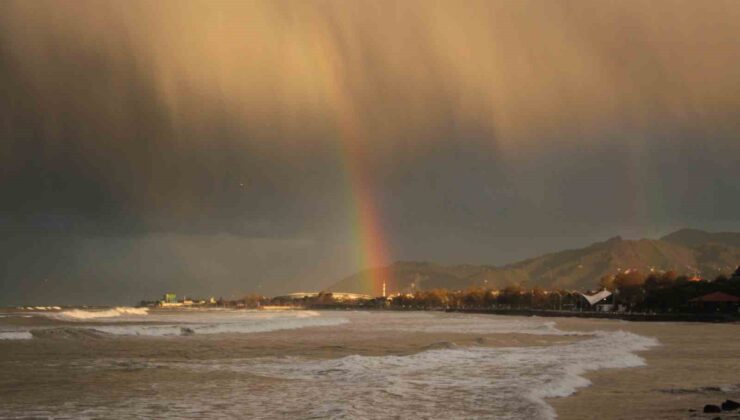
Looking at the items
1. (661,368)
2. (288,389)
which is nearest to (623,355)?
(661,368)

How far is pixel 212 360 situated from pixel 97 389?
12684 mm

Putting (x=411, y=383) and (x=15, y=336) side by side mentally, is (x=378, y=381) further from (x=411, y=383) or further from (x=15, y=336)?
(x=15, y=336)

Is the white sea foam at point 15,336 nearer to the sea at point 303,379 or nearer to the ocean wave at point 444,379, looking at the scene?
the sea at point 303,379

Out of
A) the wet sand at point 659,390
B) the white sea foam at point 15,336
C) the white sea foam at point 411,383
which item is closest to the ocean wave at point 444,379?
the white sea foam at point 411,383

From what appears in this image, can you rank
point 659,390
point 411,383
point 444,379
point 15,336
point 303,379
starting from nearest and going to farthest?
point 659,390 → point 411,383 → point 444,379 → point 303,379 → point 15,336

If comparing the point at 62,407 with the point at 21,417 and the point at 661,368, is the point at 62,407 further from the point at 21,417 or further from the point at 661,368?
the point at 661,368

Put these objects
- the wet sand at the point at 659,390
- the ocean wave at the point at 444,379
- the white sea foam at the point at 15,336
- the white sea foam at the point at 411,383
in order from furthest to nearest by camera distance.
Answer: the white sea foam at the point at 15,336, the ocean wave at the point at 444,379, the white sea foam at the point at 411,383, the wet sand at the point at 659,390

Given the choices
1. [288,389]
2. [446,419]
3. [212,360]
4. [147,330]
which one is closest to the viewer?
[446,419]

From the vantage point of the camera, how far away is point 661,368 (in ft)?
111

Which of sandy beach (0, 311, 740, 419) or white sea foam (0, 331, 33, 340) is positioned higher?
white sea foam (0, 331, 33, 340)

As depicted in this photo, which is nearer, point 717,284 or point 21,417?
point 21,417

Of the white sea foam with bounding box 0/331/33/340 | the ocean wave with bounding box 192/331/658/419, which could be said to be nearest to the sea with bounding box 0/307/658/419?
the ocean wave with bounding box 192/331/658/419

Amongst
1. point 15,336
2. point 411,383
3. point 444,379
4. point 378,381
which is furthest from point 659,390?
point 15,336

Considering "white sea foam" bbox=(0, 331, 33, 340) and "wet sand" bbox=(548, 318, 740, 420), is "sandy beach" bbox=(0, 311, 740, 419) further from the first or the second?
"white sea foam" bbox=(0, 331, 33, 340)
